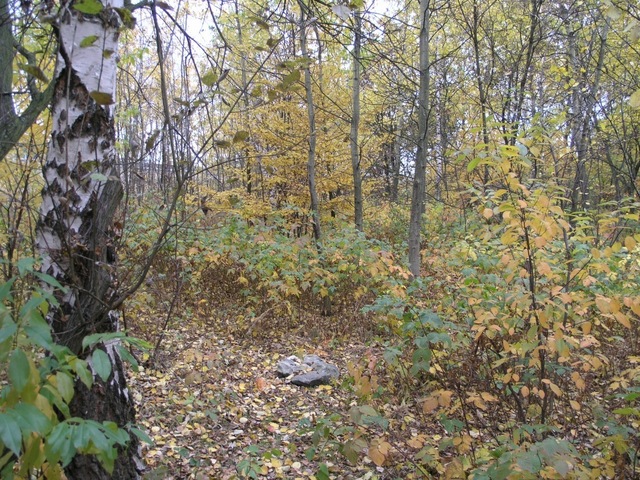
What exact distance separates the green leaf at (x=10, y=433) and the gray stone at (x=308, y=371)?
3.83 m

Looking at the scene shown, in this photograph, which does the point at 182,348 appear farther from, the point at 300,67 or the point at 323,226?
the point at 323,226

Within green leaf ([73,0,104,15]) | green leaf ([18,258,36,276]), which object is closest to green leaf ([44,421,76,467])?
green leaf ([18,258,36,276])

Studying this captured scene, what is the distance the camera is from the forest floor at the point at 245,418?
3.04 metres

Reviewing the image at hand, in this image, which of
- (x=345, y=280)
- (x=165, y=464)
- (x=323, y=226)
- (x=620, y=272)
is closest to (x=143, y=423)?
(x=165, y=464)

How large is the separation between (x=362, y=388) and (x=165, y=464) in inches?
62.2

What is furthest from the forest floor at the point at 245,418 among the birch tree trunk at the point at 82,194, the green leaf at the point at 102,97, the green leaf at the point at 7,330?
the green leaf at the point at 102,97

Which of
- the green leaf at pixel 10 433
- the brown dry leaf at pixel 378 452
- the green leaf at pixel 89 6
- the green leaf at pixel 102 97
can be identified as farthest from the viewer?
the brown dry leaf at pixel 378 452

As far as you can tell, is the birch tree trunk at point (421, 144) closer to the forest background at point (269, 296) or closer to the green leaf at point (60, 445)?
the forest background at point (269, 296)

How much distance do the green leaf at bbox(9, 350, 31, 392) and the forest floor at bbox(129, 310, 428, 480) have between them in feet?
5.69

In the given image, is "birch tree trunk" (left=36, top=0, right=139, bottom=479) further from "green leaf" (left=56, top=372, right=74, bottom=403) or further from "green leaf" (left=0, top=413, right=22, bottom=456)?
"green leaf" (left=0, top=413, right=22, bottom=456)

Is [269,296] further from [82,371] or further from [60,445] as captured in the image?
[60,445]

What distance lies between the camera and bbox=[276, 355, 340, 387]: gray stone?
4633 mm

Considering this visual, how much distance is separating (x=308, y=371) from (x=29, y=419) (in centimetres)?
398

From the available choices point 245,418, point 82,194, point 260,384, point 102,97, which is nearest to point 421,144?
point 260,384
